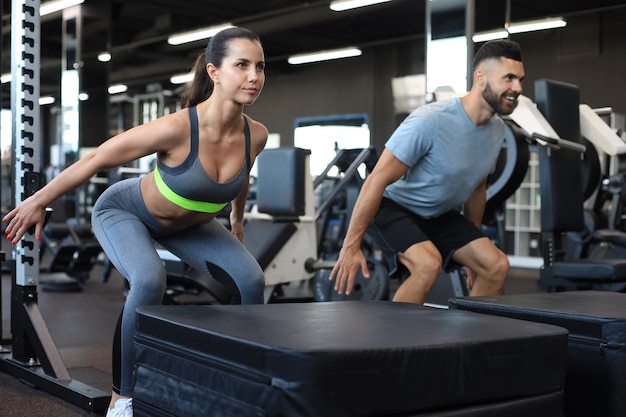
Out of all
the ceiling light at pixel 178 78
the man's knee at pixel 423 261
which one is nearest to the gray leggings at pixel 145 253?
the man's knee at pixel 423 261

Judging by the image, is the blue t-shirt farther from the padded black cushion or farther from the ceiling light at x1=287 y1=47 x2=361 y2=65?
the ceiling light at x1=287 y1=47 x2=361 y2=65

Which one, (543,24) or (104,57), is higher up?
(543,24)

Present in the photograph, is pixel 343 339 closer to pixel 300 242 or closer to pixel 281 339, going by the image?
pixel 281 339

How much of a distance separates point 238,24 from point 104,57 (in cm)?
252

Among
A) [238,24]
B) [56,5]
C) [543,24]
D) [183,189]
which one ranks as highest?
[238,24]

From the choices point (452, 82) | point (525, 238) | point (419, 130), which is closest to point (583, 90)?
point (525, 238)

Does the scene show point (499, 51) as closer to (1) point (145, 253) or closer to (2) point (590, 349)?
(2) point (590, 349)

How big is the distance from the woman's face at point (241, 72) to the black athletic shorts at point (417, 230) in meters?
0.84


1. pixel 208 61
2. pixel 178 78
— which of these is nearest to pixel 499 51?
pixel 208 61

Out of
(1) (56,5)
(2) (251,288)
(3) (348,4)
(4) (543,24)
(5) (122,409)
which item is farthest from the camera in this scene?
(3) (348,4)

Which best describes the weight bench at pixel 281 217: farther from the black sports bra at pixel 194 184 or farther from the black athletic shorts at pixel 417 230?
the black sports bra at pixel 194 184

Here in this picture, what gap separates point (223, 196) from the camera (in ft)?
6.50

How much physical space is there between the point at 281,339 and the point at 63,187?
94 centimetres

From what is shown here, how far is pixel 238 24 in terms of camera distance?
10719mm
